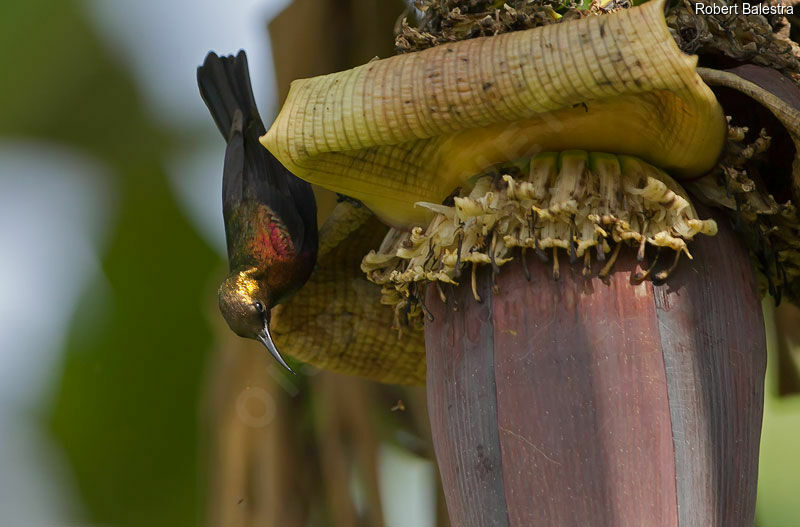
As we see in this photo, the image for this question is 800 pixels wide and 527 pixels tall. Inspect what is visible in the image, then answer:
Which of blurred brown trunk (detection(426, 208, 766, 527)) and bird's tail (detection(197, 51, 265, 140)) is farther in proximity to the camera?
bird's tail (detection(197, 51, 265, 140))

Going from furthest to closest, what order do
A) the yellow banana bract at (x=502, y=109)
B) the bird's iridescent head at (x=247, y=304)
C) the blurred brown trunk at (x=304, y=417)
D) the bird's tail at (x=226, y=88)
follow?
the blurred brown trunk at (x=304, y=417) → the bird's tail at (x=226, y=88) → the bird's iridescent head at (x=247, y=304) → the yellow banana bract at (x=502, y=109)

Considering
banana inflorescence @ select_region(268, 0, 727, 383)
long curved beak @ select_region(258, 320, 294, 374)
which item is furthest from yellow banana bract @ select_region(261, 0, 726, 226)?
long curved beak @ select_region(258, 320, 294, 374)

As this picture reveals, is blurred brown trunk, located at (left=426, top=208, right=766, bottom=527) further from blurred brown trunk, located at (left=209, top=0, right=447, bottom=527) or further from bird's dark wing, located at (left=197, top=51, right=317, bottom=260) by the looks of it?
blurred brown trunk, located at (left=209, top=0, right=447, bottom=527)

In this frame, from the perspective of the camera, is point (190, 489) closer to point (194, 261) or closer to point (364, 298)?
point (194, 261)

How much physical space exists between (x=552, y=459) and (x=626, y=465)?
6 cm

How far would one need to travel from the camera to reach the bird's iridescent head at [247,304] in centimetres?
99

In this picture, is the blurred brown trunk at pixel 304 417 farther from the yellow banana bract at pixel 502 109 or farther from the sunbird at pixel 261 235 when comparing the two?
the yellow banana bract at pixel 502 109

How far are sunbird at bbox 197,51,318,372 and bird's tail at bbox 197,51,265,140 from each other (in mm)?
63

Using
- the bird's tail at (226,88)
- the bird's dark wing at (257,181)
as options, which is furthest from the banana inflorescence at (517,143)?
the bird's tail at (226,88)

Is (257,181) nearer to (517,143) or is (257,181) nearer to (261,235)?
(261,235)

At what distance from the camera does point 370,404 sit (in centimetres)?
152

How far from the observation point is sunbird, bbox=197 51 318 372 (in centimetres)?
100

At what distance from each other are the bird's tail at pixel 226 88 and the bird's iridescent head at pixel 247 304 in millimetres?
254

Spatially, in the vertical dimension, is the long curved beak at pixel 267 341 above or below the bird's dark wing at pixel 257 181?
below
